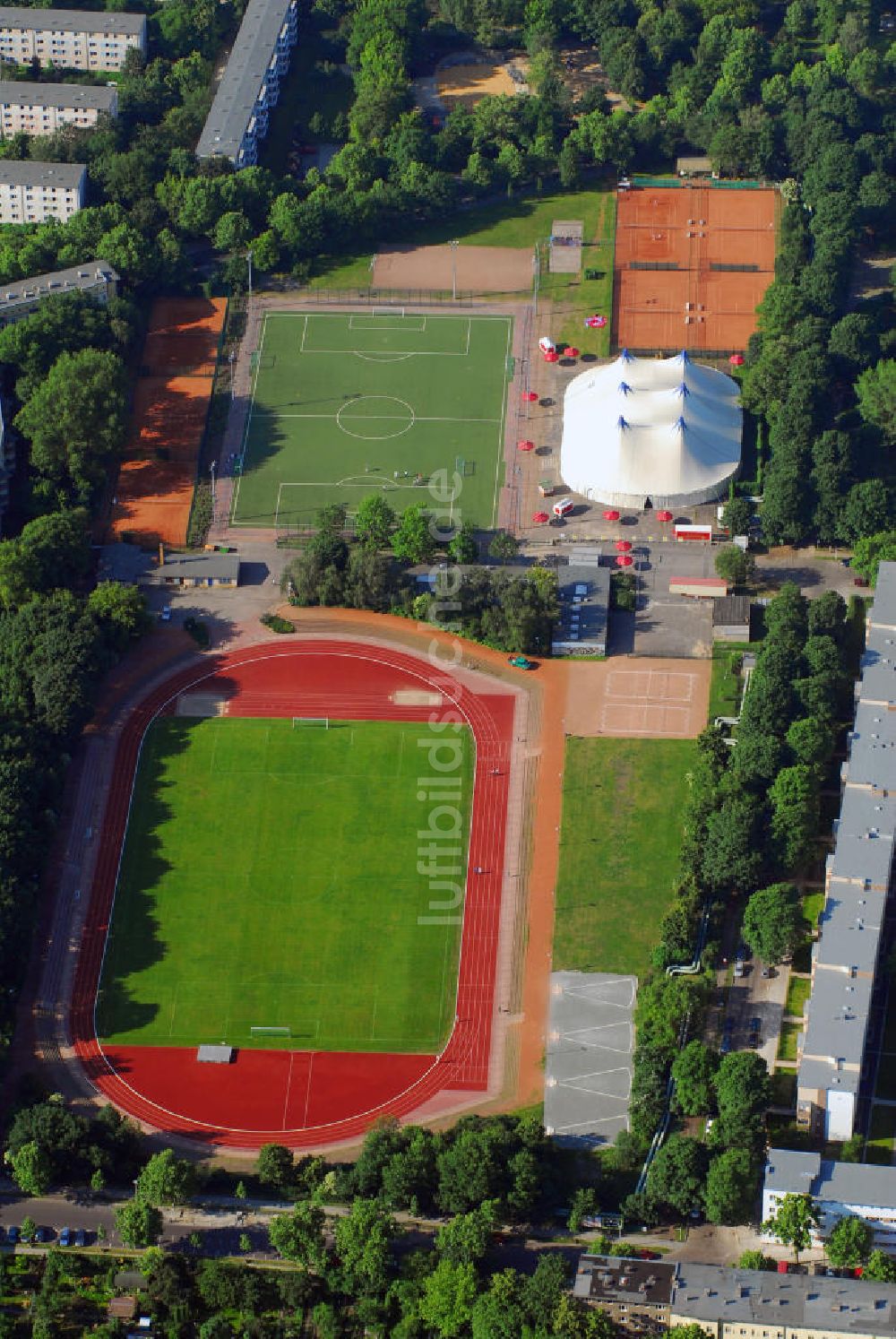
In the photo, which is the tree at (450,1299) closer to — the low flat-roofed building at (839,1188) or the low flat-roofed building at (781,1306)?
the low flat-roofed building at (781,1306)

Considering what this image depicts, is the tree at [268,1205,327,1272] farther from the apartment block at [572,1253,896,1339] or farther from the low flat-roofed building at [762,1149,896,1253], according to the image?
the low flat-roofed building at [762,1149,896,1253]

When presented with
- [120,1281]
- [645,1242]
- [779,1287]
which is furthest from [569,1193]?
[120,1281]

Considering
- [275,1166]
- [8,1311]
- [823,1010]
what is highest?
[823,1010]

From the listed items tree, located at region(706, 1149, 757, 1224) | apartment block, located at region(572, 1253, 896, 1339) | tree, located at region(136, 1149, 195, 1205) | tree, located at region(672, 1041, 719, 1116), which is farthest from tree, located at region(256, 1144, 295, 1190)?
tree, located at region(706, 1149, 757, 1224)

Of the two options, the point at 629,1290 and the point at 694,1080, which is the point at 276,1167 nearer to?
the point at 629,1290

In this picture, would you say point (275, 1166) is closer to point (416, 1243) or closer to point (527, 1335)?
point (416, 1243)

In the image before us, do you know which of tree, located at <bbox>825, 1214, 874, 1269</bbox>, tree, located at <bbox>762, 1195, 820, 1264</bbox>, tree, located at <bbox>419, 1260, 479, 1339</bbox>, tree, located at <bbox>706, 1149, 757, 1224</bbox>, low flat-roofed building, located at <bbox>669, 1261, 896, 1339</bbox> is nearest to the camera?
low flat-roofed building, located at <bbox>669, 1261, 896, 1339</bbox>

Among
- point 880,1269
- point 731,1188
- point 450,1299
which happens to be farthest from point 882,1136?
point 450,1299
